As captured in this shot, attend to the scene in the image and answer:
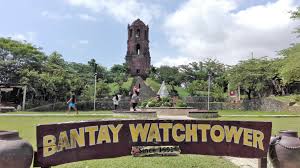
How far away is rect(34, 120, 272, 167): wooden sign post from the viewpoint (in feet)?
22.7

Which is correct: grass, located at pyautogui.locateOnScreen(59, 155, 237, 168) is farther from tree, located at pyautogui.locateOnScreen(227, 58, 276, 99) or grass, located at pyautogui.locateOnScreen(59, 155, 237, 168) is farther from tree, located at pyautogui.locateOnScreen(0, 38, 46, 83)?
tree, located at pyautogui.locateOnScreen(227, 58, 276, 99)

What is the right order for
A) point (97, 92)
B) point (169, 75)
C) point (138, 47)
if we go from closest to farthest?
point (97, 92) < point (138, 47) < point (169, 75)

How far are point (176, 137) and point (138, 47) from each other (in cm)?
6335

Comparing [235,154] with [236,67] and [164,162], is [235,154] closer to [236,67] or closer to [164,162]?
[164,162]

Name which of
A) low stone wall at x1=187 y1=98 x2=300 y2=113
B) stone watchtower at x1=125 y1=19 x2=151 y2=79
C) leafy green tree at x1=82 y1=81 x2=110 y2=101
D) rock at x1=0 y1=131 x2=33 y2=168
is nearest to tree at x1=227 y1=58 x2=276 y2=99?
low stone wall at x1=187 y1=98 x2=300 y2=113

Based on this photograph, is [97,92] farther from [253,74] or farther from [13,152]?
[13,152]

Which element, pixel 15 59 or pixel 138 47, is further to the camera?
pixel 138 47

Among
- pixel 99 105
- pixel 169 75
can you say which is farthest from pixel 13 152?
pixel 169 75

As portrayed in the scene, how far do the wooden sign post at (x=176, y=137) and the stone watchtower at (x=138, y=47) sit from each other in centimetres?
6176

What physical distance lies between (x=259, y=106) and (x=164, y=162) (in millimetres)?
37217

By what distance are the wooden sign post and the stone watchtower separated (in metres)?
61.8

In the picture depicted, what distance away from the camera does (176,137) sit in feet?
24.2

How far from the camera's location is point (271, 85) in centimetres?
4688

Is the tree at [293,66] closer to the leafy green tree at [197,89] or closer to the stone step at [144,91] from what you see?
the stone step at [144,91]
